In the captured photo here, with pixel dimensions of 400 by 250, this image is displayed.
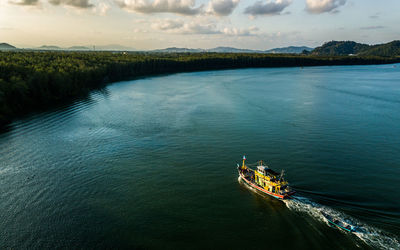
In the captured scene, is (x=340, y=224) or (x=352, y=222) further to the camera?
(x=352, y=222)

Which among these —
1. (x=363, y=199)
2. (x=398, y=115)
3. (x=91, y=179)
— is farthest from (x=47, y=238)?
(x=398, y=115)

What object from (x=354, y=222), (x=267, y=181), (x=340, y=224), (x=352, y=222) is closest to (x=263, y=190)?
(x=267, y=181)

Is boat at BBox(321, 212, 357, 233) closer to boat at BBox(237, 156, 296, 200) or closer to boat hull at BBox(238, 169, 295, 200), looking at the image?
boat hull at BBox(238, 169, 295, 200)

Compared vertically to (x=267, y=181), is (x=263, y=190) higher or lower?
lower

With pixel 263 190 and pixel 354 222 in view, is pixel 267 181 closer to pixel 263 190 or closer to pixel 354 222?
pixel 263 190

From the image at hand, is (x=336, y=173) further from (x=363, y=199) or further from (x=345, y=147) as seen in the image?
(x=345, y=147)

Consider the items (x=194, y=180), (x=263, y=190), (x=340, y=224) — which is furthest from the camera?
(x=194, y=180)
